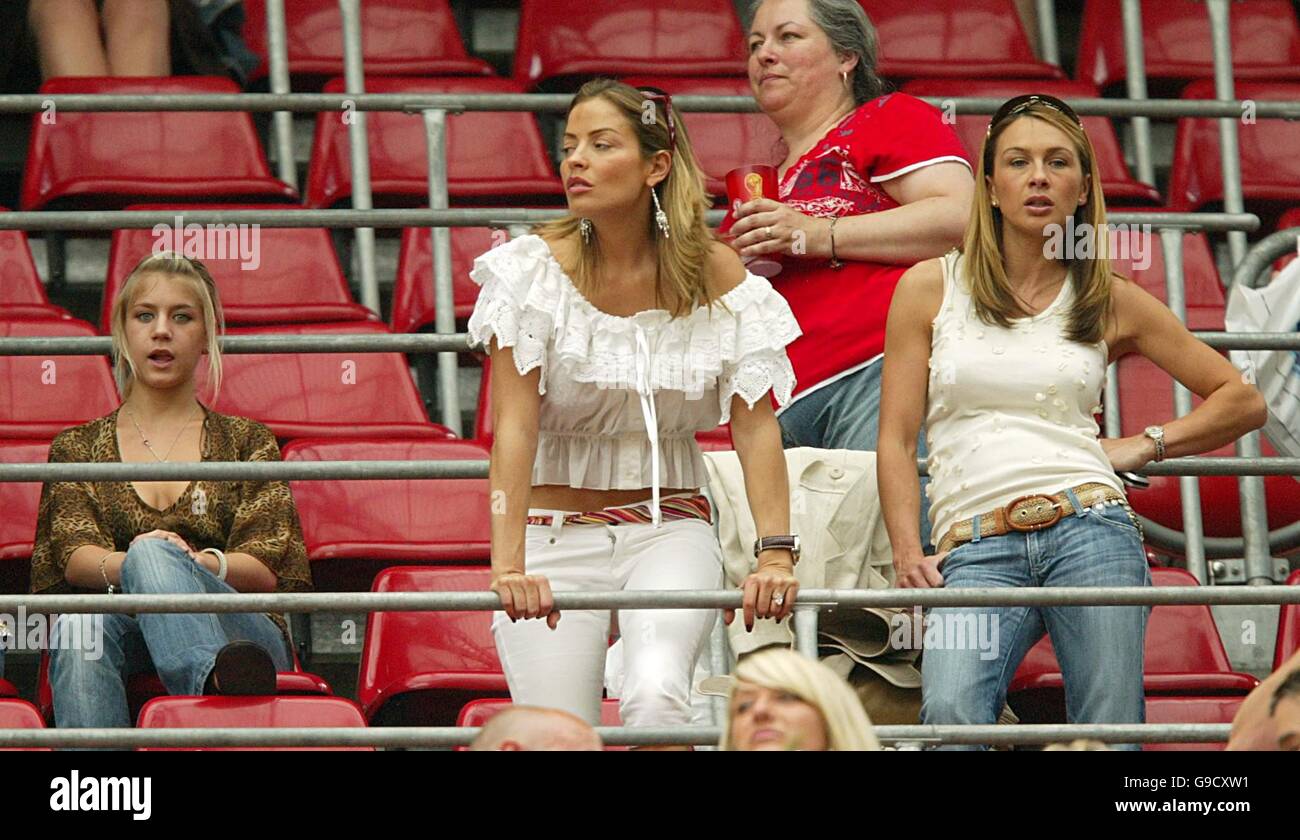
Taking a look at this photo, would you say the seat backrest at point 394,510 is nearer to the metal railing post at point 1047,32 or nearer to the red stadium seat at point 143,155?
the red stadium seat at point 143,155

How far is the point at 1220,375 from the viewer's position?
353 centimetres

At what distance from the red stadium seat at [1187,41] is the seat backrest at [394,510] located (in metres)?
2.62

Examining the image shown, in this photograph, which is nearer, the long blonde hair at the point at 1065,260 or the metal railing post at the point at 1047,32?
the long blonde hair at the point at 1065,260

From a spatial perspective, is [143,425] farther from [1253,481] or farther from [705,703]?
[1253,481]

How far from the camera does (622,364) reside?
3.27m

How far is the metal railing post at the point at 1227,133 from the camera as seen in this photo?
5.04 metres

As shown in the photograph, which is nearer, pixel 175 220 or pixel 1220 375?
pixel 1220 375

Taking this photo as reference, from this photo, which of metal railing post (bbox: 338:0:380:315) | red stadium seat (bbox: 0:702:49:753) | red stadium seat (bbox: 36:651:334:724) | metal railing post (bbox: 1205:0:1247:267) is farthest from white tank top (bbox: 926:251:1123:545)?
metal railing post (bbox: 338:0:380:315)

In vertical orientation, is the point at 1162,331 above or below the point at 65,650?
above

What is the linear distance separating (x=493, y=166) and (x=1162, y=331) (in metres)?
2.47

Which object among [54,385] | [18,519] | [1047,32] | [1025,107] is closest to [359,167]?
[54,385]

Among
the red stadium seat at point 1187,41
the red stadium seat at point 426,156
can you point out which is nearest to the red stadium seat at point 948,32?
the red stadium seat at point 1187,41

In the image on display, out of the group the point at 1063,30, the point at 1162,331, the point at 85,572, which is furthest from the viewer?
the point at 1063,30
